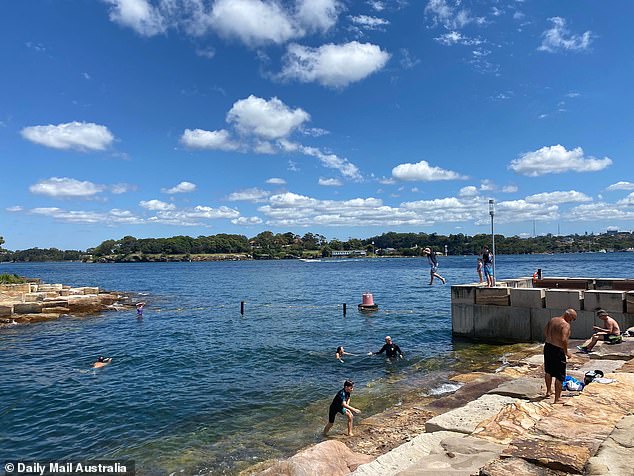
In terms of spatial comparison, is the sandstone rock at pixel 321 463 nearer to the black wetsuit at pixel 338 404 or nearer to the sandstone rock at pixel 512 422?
the sandstone rock at pixel 512 422

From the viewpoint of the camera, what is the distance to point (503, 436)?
24.4 feet

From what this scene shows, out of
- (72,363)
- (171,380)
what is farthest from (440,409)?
(72,363)

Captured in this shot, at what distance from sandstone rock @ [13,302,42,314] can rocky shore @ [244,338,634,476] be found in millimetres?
34222

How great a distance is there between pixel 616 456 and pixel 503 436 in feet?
8.60

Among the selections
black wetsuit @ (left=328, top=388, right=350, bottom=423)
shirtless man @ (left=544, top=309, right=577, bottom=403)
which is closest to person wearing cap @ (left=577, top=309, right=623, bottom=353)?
shirtless man @ (left=544, top=309, right=577, bottom=403)

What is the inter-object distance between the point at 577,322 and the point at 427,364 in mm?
6522

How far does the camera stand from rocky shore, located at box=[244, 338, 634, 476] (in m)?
4.97

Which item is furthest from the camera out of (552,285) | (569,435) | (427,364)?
(552,285)

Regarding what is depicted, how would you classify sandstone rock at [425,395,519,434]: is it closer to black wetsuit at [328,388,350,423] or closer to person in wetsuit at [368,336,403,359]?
black wetsuit at [328,388,350,423]

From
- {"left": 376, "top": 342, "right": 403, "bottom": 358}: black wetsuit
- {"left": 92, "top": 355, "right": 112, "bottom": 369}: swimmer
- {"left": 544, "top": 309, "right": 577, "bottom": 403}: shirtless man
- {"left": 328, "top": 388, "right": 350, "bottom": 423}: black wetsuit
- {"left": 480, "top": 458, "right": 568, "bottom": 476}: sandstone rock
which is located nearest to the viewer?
{"left": 480, "top": 458, "right": 568, "bottom": 476}: sandstone rock

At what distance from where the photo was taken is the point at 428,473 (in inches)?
234

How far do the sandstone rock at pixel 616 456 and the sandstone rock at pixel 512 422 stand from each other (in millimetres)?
1907

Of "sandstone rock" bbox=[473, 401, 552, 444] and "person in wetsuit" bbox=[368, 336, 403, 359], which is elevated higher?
"sandstone rock" bbox=[473, 401, 552, 444]

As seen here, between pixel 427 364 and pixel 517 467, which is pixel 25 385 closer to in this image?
pixel 427 364
